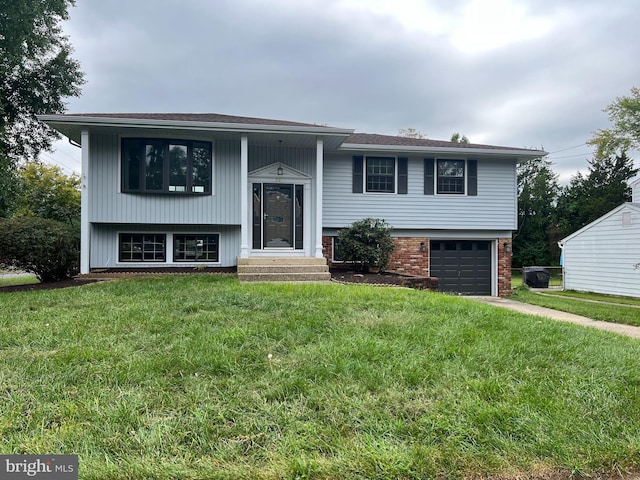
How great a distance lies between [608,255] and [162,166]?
52.6 ft

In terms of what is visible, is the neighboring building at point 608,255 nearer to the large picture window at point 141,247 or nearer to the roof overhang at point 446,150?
the roof overhang at point 446,150

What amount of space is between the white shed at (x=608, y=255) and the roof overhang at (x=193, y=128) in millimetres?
11335

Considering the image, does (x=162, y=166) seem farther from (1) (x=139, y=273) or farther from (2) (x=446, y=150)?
(2) (x=446, y=150)

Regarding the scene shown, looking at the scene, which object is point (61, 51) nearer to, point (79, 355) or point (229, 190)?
point (229, 190)

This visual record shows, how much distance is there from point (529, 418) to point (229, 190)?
885 cm

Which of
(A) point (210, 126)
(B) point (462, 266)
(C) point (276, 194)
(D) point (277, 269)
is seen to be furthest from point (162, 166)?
(B) point (462, 266)

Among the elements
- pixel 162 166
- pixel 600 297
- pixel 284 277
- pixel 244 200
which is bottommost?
pixel 600 297

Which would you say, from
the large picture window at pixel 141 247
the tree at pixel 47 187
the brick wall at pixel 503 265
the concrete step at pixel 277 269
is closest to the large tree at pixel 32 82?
the large picture window at pixel 141 247

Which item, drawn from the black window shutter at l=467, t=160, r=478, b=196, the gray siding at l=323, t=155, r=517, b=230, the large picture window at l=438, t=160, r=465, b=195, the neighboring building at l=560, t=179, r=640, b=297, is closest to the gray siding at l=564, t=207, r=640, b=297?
the neighboring building at l=560, t=179, r=640, b=297

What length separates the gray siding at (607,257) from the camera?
43.9ft

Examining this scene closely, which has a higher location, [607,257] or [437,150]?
[437,150]

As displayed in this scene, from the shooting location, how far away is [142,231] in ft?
32.7

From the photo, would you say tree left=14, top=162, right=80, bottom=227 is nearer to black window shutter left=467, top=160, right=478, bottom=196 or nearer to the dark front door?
the dark front door

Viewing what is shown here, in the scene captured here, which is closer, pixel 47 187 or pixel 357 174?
pixel 357 174
